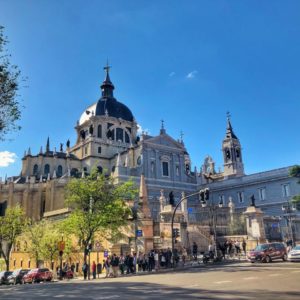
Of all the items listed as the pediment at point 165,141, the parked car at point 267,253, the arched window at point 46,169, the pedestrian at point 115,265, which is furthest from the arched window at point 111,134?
the parked car at point 267,253

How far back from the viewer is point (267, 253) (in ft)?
81.0

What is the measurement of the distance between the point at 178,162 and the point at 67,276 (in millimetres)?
42279

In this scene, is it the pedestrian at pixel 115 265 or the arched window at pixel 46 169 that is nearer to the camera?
the pedestrian at pixel 115 265

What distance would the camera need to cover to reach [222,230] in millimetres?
36125

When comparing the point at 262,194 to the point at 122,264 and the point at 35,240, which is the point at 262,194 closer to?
the point at 35,240

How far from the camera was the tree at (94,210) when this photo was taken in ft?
90.8

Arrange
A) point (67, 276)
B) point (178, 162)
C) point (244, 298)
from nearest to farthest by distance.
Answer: point (244, 298), point (67, 276), point (178, 162)

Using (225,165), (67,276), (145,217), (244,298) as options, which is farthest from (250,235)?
(225,165)

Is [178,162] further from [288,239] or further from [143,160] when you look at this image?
[288,239]

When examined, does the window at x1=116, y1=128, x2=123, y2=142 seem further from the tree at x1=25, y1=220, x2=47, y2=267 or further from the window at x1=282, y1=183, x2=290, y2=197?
the tree at x1=25, y1=220, x2=47, y2=267

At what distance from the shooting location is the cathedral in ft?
189

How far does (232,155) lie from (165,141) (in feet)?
53.6

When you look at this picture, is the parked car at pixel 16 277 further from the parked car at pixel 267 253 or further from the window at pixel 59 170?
the window at pixel 59 170

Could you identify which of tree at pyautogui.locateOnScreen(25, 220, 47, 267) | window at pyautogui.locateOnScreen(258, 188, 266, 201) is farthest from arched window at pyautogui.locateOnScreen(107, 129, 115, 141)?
tree at pyautogui.locateOnScreen(25, 220, 47, 267)
